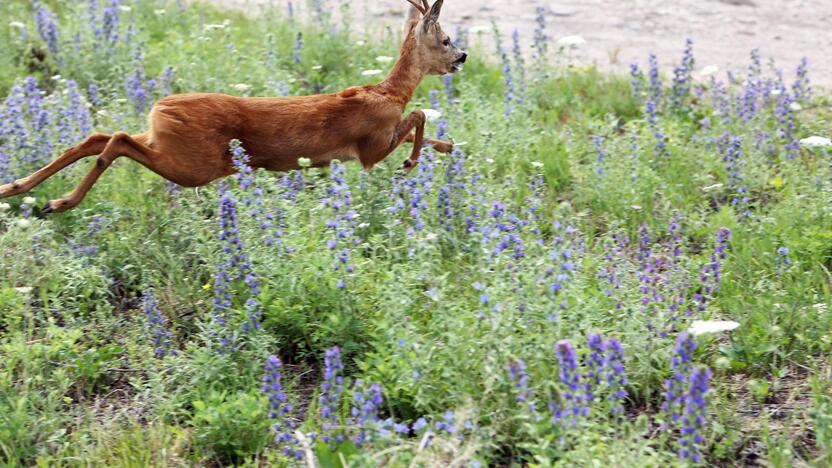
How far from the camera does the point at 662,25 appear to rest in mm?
9750

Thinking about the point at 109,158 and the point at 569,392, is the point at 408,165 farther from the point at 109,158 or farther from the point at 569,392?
the point at 569,392

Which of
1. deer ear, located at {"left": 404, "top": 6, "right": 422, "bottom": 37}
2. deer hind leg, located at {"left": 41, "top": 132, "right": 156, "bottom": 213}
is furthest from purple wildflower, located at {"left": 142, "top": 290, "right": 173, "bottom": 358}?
deer ear, located at {"left": 404, "top": 6, "right": 422, "bottom": 37}

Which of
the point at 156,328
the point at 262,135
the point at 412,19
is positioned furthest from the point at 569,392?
the point at 412,19

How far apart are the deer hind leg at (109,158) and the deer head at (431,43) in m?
1.80

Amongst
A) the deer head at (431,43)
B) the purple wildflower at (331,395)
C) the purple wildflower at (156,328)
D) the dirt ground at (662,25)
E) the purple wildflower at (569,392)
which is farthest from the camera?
the dirt ground at (662,25)

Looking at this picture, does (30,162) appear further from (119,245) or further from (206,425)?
(206,425)

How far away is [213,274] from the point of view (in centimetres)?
513

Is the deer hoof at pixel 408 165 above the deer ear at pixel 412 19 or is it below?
below

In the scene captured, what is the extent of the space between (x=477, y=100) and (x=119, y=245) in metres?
2.81

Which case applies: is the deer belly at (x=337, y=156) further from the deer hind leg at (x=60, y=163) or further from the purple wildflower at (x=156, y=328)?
the purple wildflower at (x=156, y=328)

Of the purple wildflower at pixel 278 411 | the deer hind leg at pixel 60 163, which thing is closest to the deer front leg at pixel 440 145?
the deer hind leg at pixel 60 163

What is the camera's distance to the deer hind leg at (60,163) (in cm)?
549

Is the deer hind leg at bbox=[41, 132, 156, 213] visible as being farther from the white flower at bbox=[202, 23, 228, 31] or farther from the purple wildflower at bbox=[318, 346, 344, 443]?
the white flower at bbox=[202, 23, 228, 31]

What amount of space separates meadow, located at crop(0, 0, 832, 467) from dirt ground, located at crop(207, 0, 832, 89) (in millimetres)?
1583
